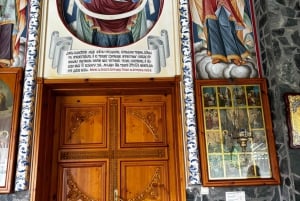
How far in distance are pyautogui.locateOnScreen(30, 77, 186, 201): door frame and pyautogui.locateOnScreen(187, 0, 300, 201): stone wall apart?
0.62 m

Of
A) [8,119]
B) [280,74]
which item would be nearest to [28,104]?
[8,119]

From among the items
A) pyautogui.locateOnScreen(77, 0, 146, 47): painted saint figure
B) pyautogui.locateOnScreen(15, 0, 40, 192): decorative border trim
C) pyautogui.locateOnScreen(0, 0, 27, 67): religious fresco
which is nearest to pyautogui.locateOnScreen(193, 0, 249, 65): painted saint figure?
pyautogui.locateOnScreen(77, 0, 146, 47): painted saint figure

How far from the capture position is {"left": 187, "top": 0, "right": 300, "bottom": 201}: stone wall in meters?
3.52

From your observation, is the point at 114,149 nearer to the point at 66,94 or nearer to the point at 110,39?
the point at 66,94

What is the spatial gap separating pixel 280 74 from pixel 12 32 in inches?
122

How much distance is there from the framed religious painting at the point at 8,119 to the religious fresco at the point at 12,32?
5.9 inches

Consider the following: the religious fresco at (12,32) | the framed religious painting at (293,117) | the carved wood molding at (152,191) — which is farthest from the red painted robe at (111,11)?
the framed religious painting at (293,117)

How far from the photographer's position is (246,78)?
3.91 metres

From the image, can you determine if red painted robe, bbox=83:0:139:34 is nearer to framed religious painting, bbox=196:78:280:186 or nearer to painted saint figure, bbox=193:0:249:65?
painted saint figure, bbox=193:0:249:65

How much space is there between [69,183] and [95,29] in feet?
5.96

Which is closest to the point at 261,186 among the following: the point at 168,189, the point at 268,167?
the point at 268,167

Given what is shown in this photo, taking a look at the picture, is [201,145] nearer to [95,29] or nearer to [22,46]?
[95,29]

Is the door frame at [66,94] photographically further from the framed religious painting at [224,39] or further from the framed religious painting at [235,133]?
the framed religious painting at [224,39]

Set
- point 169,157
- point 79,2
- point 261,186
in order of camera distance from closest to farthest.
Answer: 1. point 261,186
2. point 169,157
3. point 79,2
